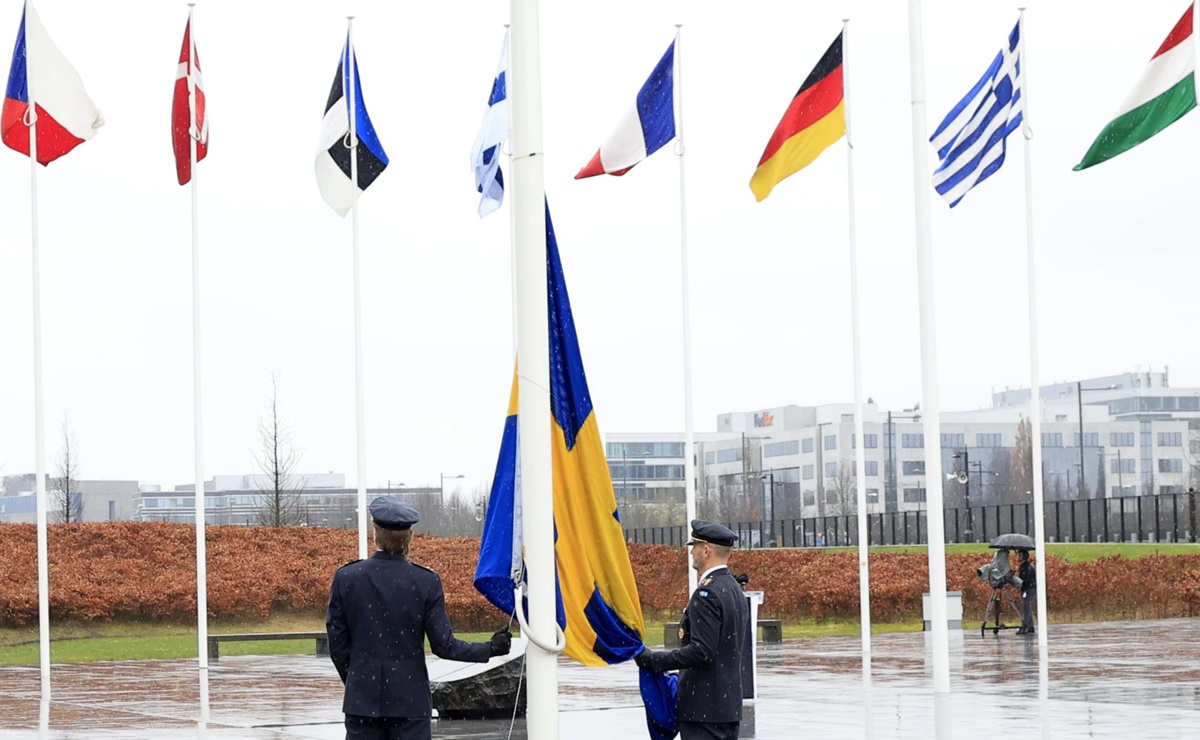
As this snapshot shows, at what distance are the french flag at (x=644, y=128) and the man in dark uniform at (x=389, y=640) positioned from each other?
11.9m

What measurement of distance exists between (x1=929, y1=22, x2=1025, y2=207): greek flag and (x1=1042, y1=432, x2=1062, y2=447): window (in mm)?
107530

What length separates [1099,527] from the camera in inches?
3214

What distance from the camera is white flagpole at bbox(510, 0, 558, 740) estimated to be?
21.7ft

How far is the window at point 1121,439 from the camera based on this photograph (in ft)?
401

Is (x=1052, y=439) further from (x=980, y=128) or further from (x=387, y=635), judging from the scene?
(x=387, y=635)

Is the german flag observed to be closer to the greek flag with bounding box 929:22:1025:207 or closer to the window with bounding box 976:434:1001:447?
the greek flag with bounding box 929:22:1025:207

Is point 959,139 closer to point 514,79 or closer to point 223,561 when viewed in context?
point 514,79

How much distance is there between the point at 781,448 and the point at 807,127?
363 feet

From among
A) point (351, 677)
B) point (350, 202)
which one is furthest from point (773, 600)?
point (351, 677)

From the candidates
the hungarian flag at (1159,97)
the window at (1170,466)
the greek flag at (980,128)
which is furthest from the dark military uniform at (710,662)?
the window at (1170,466)

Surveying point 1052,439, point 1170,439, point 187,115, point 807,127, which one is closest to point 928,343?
point 807,127

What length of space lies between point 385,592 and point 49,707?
36.7ft

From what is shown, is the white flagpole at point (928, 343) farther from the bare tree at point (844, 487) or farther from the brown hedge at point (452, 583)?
the bare tree at point (844, 487)

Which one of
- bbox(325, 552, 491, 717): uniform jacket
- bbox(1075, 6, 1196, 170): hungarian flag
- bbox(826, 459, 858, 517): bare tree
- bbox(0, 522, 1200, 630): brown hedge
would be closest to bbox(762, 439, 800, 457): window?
bbox(826, 459, 858, 517): bare tree
